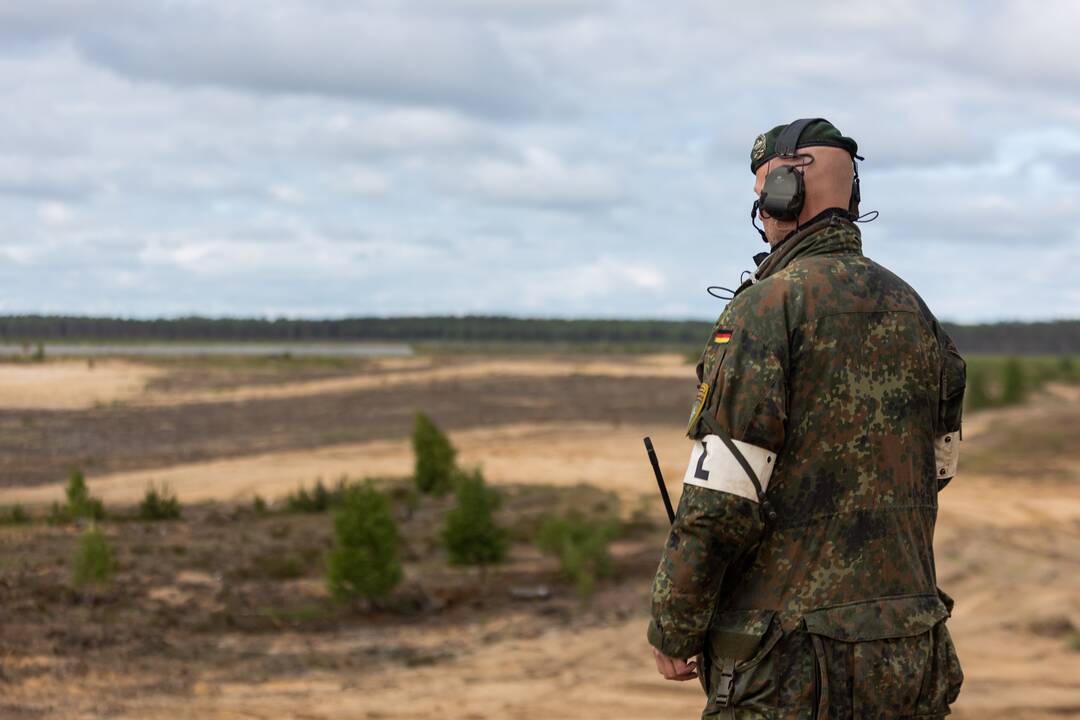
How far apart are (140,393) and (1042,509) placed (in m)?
Result: 37.0

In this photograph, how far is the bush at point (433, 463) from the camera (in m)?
17.9

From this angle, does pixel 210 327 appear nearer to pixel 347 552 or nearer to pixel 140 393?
pixel 140 393

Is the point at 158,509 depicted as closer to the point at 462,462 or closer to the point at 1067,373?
the point at 462,462

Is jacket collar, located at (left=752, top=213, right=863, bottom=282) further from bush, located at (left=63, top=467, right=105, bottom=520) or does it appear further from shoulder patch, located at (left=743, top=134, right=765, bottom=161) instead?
bush, located at (left=63, top=467, right=105, bottom=520)

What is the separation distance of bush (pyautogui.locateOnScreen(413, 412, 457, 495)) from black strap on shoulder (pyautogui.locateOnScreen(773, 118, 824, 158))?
49.8 ft

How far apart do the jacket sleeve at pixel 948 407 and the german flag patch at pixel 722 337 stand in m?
0.61

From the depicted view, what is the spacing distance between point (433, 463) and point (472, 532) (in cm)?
545

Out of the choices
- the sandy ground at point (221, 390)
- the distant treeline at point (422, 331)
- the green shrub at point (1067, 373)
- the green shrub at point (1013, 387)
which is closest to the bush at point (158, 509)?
the green shrub at point (1013, 387)

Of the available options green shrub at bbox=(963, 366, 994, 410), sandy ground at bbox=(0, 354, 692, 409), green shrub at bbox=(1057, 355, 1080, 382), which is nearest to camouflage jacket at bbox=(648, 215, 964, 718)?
green shrub at bbox=(963, 366, 994, 410)

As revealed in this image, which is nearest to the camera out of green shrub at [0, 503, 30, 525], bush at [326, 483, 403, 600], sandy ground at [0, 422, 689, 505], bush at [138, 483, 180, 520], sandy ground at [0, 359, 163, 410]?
bush at [326, 483, 403, 600]

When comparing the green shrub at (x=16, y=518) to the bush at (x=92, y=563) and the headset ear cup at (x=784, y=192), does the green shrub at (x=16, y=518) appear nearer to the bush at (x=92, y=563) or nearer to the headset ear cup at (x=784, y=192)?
the bush at (x=92, y=563)

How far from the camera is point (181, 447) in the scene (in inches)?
1113

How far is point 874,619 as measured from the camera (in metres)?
2.68

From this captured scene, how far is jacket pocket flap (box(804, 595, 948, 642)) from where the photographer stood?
104 inches
